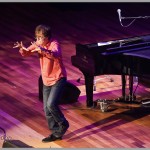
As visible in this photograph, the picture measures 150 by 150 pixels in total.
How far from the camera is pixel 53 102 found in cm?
685

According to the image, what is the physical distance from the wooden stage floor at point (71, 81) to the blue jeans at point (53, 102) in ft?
0.98

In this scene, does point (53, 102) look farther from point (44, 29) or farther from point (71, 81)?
point (71, 81)

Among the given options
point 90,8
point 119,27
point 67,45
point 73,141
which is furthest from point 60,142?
point 90,8

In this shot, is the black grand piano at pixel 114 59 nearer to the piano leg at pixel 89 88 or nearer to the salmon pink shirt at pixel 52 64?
the piano leg at pixel 89 88

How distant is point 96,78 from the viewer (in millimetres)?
9633

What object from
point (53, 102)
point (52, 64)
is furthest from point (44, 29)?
point (53, 102)

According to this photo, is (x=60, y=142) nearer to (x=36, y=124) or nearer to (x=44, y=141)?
(x=44, y=141)

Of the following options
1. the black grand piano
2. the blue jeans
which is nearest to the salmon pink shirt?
the blue jeans

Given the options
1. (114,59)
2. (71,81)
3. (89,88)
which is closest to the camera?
(114,59)

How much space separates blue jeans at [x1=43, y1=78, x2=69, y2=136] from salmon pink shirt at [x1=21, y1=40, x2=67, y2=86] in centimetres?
7

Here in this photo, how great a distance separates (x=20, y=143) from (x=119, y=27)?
22.2 ft

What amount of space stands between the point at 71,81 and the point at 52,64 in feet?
8.97

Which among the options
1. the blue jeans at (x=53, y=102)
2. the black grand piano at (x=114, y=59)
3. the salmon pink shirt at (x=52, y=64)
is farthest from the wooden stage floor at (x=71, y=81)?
the salmon pink shirt at (x=52, y=64)

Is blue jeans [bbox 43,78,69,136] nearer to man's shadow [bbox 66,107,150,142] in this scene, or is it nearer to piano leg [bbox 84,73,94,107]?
man's shadow [bbox 66,107,150,142]
